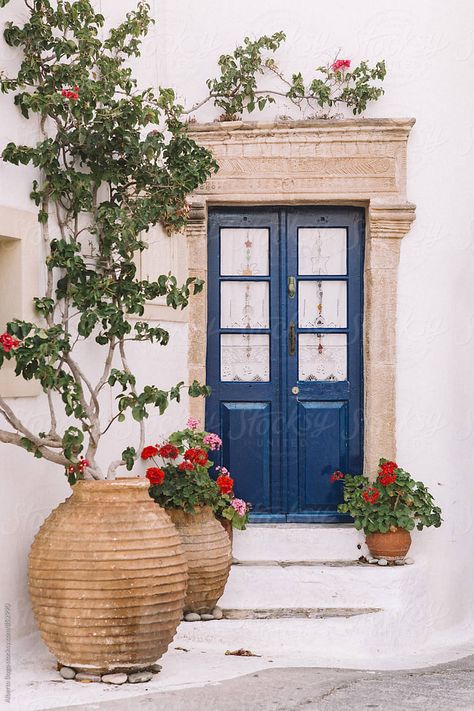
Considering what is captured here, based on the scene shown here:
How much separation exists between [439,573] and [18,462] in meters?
2.85

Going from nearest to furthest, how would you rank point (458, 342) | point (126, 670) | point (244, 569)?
1. point (126, 670)
2. point (244, 569)
3. point (458, 342)

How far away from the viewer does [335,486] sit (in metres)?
7.59

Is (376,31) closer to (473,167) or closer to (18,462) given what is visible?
(473,167)

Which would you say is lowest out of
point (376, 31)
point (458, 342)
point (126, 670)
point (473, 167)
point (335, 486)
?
point (126, 670)

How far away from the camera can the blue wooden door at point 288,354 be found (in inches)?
299

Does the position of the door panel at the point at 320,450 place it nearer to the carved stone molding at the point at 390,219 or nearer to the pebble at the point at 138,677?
the carved stone molding at the point at 390,219

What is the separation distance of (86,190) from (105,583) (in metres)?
2.01

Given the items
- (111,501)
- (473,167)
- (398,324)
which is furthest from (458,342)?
(111,501)

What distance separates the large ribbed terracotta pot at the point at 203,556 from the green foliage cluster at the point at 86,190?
0.72 m

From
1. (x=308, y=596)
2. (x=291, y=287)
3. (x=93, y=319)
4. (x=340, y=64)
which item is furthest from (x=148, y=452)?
(x=340, y=64)

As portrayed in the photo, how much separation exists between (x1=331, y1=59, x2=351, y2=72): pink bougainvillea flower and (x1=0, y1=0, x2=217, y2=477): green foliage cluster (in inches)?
53.7

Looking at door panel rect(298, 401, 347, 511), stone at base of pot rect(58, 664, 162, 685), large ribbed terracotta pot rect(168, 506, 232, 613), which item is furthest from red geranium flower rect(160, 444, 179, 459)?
stone at base of pot rect(58, 664, 162, 685)

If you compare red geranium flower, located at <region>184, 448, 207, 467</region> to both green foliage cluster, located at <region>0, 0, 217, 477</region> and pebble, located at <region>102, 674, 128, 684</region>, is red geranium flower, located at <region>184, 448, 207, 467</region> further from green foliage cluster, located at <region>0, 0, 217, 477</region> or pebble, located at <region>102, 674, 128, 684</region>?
pebble, located at <region>102, 674, 128, 684</region>

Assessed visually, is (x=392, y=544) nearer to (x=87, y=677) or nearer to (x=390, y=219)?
(x=390, y=219)
